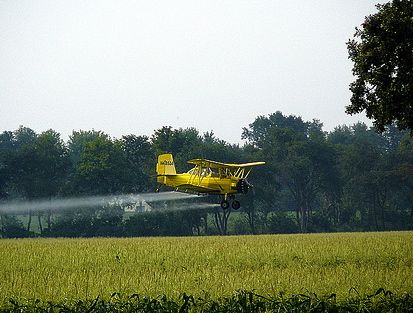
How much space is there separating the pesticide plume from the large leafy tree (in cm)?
7374

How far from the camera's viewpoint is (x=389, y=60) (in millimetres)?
37125

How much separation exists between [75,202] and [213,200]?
25490 mm

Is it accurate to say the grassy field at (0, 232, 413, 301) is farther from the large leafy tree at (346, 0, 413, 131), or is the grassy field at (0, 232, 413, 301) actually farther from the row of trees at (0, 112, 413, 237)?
the row of trees at (0, 112, 413, 237)

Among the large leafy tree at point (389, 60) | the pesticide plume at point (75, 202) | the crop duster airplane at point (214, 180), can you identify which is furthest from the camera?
the pesticide plume at point (75, 202)

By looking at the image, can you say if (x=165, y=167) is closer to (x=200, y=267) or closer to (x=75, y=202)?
(x=200, y=267)

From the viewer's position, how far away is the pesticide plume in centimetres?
11175

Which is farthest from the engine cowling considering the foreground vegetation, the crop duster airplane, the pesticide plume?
the pesticide plume

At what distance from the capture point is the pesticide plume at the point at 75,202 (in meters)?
112

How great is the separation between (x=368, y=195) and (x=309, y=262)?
3763 inches

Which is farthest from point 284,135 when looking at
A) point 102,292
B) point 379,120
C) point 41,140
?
point 102,292

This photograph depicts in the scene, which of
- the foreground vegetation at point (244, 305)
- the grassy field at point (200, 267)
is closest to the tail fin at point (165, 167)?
the grassy field at point (200, 267)

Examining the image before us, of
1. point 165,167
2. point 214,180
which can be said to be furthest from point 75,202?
point 214,180

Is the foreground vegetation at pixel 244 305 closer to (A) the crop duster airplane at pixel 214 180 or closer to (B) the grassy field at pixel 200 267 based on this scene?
(B) the grassy field at pixel 200 267

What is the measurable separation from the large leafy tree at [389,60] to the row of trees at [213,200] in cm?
7507
